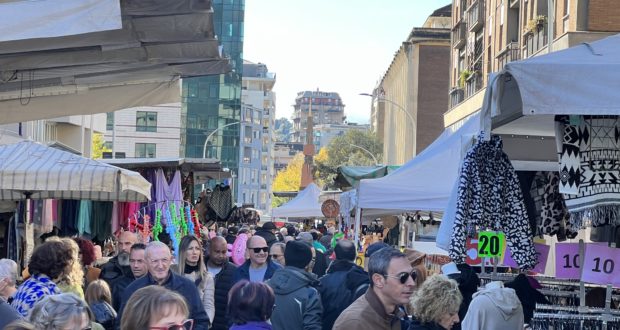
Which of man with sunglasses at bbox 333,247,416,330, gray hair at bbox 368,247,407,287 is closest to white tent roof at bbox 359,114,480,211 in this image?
gray hair at bbox 368,247,407,287

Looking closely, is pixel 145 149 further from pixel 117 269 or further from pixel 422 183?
pixel 117 269

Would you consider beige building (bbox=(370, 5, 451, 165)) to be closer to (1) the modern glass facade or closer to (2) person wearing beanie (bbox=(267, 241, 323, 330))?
(1) the modern glass facade

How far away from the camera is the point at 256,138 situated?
14638 centimetres

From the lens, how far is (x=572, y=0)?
29.2 metres

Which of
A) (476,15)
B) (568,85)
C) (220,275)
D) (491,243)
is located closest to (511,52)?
(476,15)

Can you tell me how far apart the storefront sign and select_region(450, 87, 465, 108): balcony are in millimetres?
39857

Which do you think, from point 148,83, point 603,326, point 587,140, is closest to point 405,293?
point 587,140

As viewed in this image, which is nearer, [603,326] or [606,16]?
[603,326]

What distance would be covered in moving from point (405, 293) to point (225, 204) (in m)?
18.1

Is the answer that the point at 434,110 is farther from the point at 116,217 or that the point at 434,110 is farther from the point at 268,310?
the point at 268,310

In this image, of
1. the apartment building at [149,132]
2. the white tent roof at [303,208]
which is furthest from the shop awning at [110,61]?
the apartment building at [149,132]

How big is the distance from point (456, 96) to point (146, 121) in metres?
32.5

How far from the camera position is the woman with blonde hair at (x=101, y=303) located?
834 centimetres

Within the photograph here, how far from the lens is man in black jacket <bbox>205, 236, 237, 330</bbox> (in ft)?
34.8
